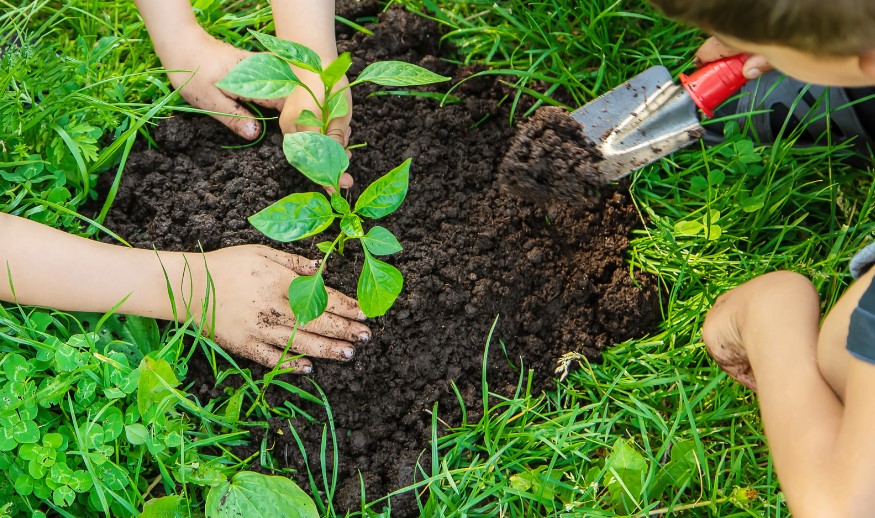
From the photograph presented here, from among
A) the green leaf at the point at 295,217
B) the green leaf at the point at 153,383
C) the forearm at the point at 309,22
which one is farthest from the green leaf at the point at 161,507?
the forearm at the point at 309,22

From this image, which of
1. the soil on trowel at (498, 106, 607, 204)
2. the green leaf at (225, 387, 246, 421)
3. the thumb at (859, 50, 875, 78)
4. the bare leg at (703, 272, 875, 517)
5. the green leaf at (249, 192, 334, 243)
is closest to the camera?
the thumb at (859, 50, 875, 78)

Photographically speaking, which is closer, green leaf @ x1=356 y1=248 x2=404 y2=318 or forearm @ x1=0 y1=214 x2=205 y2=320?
green leaf @ x1=356 y1=248 x2=404 y2=318

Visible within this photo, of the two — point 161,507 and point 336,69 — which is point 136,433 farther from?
point 336,69

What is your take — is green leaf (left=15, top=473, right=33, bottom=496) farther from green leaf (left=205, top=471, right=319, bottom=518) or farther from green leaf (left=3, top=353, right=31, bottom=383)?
green leaf (left=205, top=471, right=319, bottom=518)

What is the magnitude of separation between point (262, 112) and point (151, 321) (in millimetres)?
515

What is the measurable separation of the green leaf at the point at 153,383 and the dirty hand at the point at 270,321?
117mm

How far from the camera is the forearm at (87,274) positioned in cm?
145

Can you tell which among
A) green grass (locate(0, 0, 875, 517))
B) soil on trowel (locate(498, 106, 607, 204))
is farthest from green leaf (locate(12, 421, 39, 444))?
soil on trowel (locate(498, 106, 607, 204))

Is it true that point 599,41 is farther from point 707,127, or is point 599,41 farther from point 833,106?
point 833,106

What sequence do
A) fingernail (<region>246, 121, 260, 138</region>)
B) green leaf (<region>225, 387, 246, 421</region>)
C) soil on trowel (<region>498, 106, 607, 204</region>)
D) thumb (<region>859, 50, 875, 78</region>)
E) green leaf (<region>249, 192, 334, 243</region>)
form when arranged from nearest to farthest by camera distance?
thumb (<region>859, 50, 875, 78</region>), green leaf (<region>249, 192, 334, 243</region>), green leaf (<region>225, 387, 246, 421</region>), soil on trowel (<region>498, 106, 607, 204</region>), fingernail (<region>246, 121, 260, 138</region>)

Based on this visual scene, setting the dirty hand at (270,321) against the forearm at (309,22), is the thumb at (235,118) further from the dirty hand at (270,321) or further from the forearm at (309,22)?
the dirty hand at (270,321)

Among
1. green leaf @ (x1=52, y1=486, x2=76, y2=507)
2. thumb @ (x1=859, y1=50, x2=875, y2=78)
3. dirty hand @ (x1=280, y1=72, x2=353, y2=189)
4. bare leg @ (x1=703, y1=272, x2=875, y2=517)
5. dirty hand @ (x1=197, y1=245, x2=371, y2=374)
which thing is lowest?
green leaf @ (x1=52, y1=486, x2=76, y2=507)

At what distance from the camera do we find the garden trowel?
157cm

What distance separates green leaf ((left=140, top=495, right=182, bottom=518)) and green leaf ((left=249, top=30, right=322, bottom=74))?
782 mm
